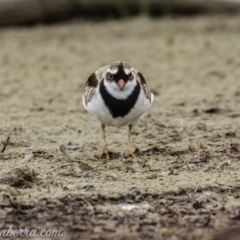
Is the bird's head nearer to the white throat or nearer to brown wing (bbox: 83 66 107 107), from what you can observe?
the white throat

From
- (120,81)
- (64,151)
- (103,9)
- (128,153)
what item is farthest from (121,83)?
(103,9)

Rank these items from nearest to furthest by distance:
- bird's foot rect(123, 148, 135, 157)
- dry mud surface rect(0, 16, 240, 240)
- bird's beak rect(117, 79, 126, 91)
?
dry mud surface rect(0, 16, 240, 240) → bird's beak rect(117, 79, 126, 91) → bird's foot rect(123, 148, 135, 157)

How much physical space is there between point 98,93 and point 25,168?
1.19 metres

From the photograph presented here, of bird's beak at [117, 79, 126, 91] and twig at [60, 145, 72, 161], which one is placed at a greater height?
bird's beak at [117, 79, 126, 91]

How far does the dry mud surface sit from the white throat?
583mm

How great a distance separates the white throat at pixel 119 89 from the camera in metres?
6.67

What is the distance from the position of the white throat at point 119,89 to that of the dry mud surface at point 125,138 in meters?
0.58

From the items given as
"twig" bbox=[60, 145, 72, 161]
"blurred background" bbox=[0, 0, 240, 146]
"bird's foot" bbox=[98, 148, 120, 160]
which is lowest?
"bird's foot" bbox=[98, 148, 120, 160]

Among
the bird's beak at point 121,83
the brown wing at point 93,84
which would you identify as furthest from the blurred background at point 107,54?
the bird's beak at point 121,83

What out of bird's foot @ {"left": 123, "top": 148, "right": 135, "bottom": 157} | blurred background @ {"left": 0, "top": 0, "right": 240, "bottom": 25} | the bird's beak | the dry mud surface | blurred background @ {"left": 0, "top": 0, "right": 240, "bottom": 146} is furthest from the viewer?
blurred background @ {"left": 0, "top": 0, "right": 240, "bottom": 25}

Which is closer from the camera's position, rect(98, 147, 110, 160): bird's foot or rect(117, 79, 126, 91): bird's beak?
rect(117, 79, 126, 91): bird's beak

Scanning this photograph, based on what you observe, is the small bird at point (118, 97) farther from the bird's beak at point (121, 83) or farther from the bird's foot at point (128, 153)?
the bird's foot at point (128, 153)

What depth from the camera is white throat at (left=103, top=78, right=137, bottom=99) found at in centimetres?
667

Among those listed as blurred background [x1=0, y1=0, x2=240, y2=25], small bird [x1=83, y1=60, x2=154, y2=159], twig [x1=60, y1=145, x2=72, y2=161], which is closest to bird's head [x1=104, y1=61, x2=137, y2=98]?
small bird [x1=83, y1=60, x2=154, y2=159]
